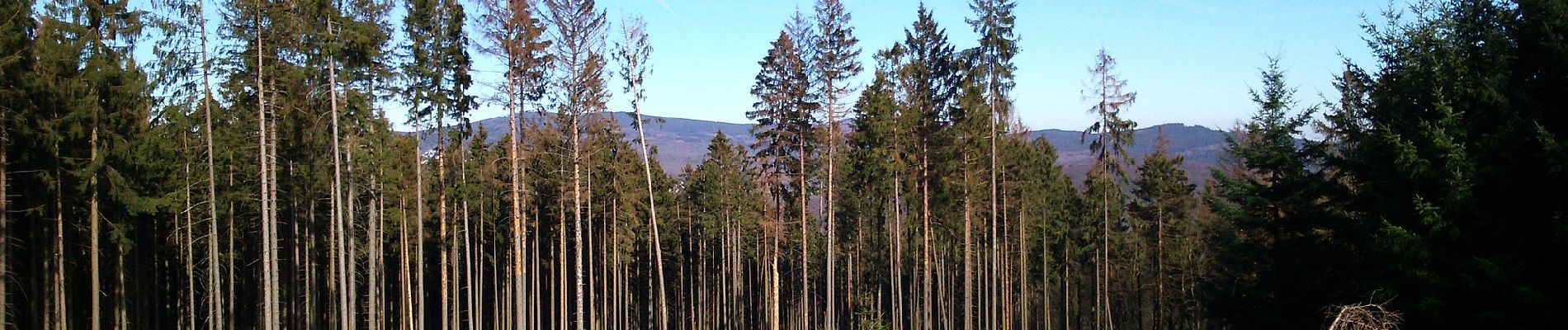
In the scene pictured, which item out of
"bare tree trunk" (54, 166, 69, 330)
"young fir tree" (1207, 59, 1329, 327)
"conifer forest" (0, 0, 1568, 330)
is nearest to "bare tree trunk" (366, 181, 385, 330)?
"conifer forest" (0, 0, 1568, 330)

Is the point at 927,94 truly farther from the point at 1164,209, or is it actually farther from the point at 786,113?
the point at 1164,209

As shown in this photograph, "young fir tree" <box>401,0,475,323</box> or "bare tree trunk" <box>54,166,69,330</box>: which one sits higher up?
"young fir tree" <box>401,0,475,323</box>

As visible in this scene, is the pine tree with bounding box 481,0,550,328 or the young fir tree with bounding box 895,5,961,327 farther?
the young fir tree with bounding box 895,5,961,327

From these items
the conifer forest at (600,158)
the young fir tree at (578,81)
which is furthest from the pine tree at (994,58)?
the young fir tree at (578,81)

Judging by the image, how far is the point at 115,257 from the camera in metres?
24.6

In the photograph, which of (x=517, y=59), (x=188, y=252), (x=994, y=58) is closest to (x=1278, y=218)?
(x=994, y=58)

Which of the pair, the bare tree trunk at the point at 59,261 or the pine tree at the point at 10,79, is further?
the bare tree trunk at the point at 59,261

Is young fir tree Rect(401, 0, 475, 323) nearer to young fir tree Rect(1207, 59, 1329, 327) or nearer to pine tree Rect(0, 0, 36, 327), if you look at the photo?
pine tree Rect(0, 0, 36, 327)

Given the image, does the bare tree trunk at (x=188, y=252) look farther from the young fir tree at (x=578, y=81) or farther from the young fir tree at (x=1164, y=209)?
the young fir tree at (x=1164, y=209)

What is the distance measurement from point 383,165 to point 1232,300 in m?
22.4

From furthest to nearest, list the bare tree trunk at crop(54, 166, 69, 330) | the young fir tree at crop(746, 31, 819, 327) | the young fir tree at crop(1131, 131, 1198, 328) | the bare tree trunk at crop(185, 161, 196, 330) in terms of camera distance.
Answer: the young fir tree at crop(1131, 131, 1198, 328) → the young fir tree at crop(746, 31, 819, 327) → the bare tree trunk at crop(185, 161, 196, 330) → the bare tree trunk at crop(54, 166, 69, 330)

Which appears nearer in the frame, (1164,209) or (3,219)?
(3,219)

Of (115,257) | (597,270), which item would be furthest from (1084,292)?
(115,257)

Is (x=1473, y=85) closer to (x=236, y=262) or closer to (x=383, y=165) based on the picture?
(x=383, y=165)
